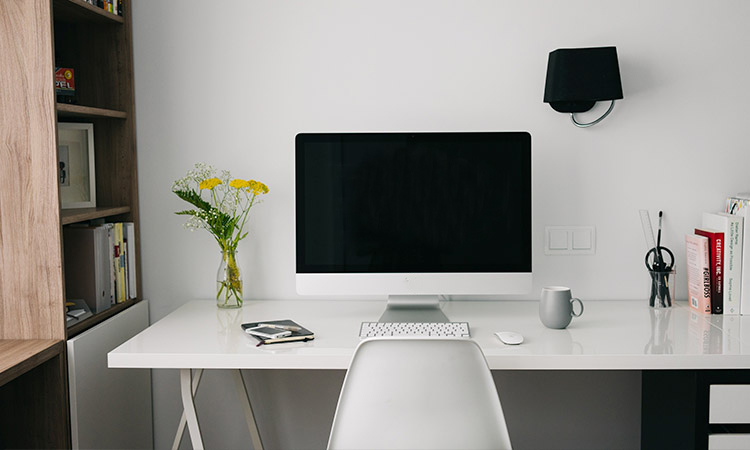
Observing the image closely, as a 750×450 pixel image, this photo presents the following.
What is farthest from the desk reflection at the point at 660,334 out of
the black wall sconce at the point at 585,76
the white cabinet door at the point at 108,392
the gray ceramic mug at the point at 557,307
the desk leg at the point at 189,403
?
the white cabinet door at the point at 108,392

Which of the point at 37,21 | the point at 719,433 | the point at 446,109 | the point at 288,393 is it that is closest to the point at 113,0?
the point at 37,21

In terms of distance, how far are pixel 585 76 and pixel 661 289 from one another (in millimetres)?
730

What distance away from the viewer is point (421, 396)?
58.8 inches

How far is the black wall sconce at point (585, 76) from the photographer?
224 cm

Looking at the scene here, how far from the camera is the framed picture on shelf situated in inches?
86.7

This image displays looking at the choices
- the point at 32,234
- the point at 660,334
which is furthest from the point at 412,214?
the point at 32,234

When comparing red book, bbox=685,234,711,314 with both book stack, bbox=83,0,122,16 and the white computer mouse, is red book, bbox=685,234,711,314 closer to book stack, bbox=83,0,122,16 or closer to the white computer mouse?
the white computer mouse

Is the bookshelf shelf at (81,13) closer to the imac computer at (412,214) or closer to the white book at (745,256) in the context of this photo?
the imac computer at (412,214)

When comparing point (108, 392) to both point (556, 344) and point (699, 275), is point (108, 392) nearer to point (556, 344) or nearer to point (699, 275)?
point (556, 344)

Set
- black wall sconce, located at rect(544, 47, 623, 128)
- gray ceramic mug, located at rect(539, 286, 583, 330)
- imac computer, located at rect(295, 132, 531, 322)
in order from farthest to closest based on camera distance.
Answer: black wall sconce, located at rect(544, 47, 623, 128), imac computer, located at rect(295, 132, 531, 322), gray ceramic mug, located at rect(539, 286, 583, 330)

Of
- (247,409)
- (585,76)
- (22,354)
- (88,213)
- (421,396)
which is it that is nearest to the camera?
(421,396)

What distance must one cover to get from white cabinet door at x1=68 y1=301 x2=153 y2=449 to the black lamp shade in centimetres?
157

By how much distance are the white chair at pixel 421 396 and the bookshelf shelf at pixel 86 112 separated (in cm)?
111

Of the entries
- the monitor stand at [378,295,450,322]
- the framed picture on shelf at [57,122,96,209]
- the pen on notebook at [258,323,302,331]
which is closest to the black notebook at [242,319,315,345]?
the pen on notebook at [258,323,302,331]
